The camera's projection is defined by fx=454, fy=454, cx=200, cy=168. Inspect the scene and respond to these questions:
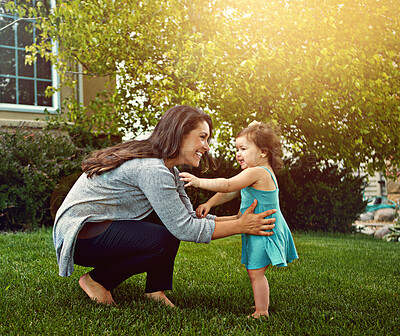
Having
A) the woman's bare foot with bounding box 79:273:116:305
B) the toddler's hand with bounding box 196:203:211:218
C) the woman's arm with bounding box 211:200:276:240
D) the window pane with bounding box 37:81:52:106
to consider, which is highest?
the window pane with bounding box 37:81:52:106

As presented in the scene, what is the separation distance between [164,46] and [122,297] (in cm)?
489

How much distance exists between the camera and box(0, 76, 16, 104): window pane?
30.1 feet

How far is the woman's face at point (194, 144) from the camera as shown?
278 centimetres

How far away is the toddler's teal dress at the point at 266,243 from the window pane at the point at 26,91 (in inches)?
295

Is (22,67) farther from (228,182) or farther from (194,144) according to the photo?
(228,182)

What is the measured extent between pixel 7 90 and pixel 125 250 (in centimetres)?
759

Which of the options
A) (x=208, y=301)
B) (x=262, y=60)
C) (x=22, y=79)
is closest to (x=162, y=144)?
(x=208, y=301)

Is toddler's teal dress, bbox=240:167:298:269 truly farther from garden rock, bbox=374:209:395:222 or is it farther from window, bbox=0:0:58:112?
garden rock, bbox=374:209:395:222

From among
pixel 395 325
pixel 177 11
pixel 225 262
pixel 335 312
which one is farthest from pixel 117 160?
pixel 177 11

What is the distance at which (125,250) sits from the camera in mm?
2762

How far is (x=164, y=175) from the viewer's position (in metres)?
2.62

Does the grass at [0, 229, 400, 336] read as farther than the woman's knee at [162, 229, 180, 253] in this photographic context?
No

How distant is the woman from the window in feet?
22.7

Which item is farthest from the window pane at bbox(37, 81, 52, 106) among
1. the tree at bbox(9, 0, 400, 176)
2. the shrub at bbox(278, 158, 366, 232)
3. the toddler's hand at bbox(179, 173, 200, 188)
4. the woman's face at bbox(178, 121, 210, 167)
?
the toddler's hand at bbox(179, 173, 200, 188)
